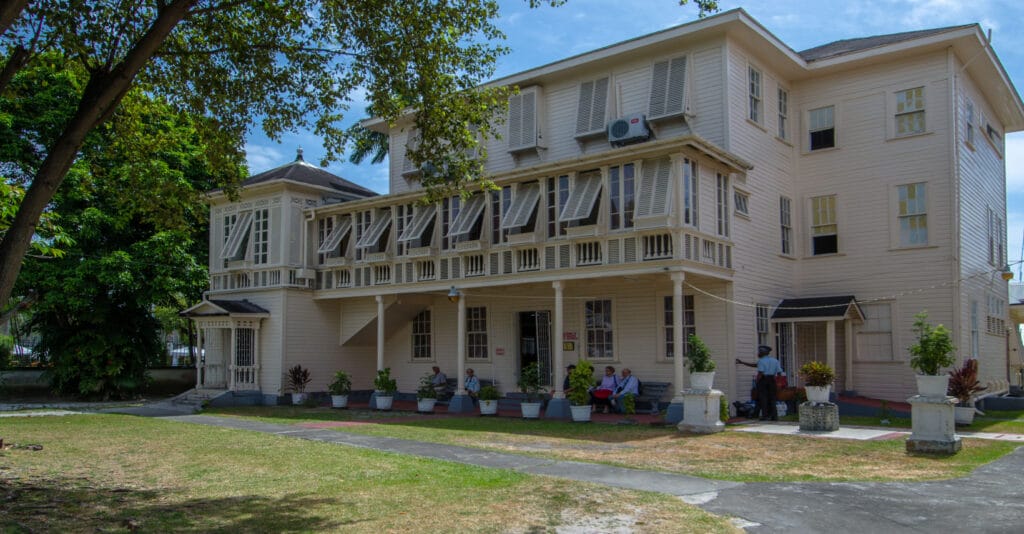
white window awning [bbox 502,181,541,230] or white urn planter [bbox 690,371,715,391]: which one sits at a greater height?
white window awning [bbox 502,181,541,230]

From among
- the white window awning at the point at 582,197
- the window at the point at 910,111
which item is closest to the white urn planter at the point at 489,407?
the white window awning at the point at 582,197

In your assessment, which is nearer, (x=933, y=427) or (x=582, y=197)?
(x=933, y=427)

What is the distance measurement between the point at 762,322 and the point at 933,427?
8045mm

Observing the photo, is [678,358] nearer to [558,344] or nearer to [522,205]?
[558,344]

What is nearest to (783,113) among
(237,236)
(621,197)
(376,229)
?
(621,197)

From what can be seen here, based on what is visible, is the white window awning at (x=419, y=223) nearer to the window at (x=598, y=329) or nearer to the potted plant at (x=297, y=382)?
the window at (x=598, y=329)

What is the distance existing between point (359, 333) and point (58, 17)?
16117mm

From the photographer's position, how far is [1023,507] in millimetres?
8531

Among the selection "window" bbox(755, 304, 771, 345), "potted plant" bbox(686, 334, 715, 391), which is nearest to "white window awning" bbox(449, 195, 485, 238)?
"potted plant" bbox(686, 334, 715, 391)

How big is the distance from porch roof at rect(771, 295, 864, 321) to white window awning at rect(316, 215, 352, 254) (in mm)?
13016

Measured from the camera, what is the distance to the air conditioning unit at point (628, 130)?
20.7 m

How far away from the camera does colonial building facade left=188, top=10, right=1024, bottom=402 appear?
18984mm

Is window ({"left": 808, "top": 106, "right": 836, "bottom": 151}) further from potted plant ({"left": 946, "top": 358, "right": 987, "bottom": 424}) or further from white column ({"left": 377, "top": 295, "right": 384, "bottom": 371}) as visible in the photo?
white column ({"left": 377, "top": 295, "right": 384, "bottom": 371})

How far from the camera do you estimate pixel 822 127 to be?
2239 cm
